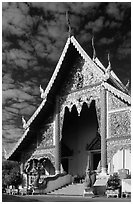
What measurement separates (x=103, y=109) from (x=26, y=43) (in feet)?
11.2

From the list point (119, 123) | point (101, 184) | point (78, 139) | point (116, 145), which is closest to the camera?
point (101, 184)

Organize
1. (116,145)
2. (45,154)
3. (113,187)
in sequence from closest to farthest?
(113,187)
(116,145)
(45,154)

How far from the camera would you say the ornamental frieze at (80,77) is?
11.3 meters

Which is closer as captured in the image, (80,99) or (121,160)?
(121,160)

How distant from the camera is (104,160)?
399 inches

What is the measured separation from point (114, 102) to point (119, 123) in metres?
0.75

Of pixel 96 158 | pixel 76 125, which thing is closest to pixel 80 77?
pixel 76 125

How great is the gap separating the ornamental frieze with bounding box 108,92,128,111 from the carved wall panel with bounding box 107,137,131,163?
1110 mm

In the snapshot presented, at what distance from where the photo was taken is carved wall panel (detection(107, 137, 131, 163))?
9.83m

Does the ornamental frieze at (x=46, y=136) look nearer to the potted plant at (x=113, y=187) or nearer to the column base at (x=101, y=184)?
the column base at (x=101, y=184)

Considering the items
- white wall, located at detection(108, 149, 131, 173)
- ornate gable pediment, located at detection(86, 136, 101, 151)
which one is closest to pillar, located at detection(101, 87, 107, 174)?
white wall, located at detection(108, 149, 131, 173)

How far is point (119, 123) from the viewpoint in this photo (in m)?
10.1

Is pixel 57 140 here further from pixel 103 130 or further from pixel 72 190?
pixel 72 190

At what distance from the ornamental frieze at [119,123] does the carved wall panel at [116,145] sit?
7.0 inches
